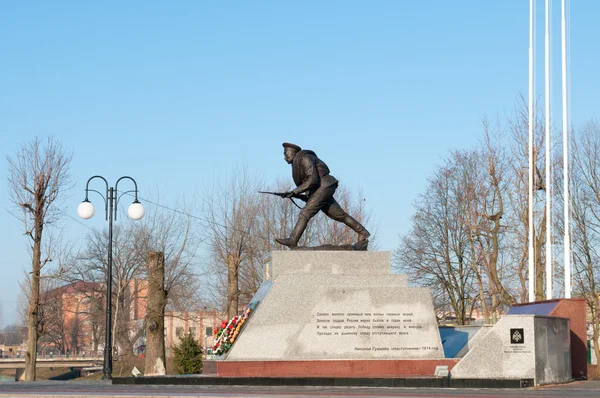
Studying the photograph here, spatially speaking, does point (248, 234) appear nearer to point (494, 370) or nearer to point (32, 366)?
point (32, 366)

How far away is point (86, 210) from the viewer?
25.2 metres

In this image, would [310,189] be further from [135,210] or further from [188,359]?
[188,359]

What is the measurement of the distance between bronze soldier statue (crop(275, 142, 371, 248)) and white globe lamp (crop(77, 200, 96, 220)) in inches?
296

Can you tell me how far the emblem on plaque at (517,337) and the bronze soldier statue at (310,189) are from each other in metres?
4.59

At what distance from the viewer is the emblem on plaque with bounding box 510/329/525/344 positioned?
669 inches

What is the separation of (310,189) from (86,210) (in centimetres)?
818

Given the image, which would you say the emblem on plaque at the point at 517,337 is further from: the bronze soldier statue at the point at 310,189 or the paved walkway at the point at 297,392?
the bronze soldier statue at the point at 310,189

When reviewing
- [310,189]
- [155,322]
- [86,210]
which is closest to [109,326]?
[155,322]

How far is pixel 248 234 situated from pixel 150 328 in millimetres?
20748

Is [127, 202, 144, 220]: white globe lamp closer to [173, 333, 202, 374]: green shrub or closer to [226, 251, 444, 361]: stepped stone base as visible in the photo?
[173, 333, 202, 374]: green shrub

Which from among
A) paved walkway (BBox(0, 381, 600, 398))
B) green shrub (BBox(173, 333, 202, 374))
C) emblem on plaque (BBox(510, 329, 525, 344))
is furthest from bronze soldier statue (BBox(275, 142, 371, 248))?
green shrub (BBox(173, 333, 202, 374))

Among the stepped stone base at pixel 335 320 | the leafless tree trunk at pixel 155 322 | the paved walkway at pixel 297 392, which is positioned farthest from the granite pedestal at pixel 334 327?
the leafless tree trunk at pixel 155 322

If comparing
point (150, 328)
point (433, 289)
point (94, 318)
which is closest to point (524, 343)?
point (150, 328)

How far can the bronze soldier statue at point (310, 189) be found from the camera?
20094mm
